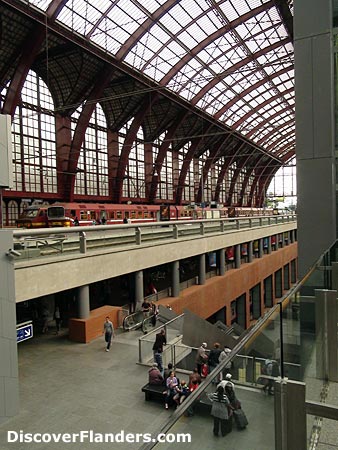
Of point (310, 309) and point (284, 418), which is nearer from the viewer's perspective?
point (284, 418)

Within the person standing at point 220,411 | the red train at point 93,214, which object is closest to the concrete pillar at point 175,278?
the red train at point 93,214

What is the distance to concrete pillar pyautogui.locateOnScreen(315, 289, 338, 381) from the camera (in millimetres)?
3275

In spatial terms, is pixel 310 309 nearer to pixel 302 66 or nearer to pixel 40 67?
pixel 302 66

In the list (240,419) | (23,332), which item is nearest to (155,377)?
(23,332)

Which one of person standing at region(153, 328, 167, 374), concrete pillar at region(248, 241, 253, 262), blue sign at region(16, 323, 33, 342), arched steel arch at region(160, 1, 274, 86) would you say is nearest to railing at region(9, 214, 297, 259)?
blue sign at region(16, 323, 33, 342)

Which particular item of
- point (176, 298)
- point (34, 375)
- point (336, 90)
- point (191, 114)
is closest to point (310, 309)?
point (336, 90)

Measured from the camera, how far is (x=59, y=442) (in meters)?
7.58

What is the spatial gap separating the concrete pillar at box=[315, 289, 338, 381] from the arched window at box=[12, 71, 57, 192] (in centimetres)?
3216

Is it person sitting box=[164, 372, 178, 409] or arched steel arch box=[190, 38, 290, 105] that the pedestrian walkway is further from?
arched steel arch box=[190, 38, 290, 105]

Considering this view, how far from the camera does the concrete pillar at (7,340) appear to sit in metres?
8.77

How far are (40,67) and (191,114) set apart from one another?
21403 millimetres

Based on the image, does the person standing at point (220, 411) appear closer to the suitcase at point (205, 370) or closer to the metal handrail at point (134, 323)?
the suitcase at point (205, 370)

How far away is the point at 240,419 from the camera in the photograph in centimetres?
178

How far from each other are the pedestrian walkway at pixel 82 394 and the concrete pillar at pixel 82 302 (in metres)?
1.18
